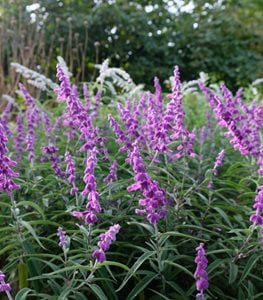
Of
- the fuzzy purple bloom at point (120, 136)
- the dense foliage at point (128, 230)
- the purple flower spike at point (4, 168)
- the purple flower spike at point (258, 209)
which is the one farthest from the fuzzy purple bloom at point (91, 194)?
the purple flower spike at point (258, 209)

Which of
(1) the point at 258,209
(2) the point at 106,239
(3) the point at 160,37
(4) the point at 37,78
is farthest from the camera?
(3) the point at 160,37

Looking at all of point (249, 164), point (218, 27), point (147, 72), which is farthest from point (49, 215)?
point (218, 27)

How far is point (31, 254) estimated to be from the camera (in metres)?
2.64

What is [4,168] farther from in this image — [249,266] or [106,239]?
[249,266]

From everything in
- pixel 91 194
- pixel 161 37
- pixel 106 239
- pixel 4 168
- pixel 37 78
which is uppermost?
pixel 161 37

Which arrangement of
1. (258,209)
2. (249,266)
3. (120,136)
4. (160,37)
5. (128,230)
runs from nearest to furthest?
1. (258,209)
2. (249,266)
3. (120,136)
4. (128,230)
5. (160,37)

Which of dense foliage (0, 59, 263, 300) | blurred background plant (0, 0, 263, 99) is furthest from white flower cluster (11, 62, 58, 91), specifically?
blurred background plant (0, 0, 263, 99)

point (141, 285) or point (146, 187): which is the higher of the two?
point (146, 187)

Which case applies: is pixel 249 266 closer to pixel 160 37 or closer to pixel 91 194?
pixel 91 194

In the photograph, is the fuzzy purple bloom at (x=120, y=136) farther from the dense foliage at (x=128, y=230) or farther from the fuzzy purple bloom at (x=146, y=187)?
the fuzzy purple bloom at (x=146, y=187)

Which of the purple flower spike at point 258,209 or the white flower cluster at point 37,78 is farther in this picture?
the white flower cluster at point 37,78

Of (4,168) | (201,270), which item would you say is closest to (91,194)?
(4,168)

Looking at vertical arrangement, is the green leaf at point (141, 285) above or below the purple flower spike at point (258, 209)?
below

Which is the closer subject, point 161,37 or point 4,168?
point 4,168
